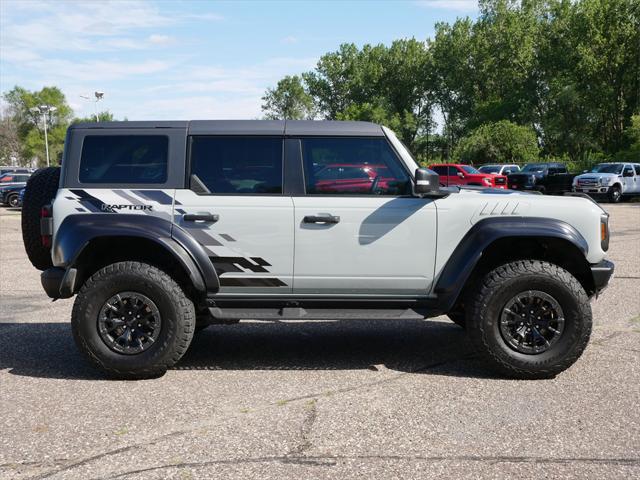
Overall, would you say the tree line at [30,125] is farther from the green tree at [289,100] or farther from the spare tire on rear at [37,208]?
the spare tire on rear at [37,208]

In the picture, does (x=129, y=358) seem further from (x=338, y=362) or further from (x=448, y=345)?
(x=448, y=345)

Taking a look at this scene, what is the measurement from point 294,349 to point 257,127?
199 centimetres

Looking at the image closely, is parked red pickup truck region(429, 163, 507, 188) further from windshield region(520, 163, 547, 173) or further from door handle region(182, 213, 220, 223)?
door handle region(182, 213, 220, 223)

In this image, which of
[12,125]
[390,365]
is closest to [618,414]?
[390,365]

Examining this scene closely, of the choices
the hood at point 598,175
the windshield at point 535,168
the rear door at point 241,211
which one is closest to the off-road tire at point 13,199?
the windshield at point 535,168

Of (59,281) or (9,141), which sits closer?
(59,281)

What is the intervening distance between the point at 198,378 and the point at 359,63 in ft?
297

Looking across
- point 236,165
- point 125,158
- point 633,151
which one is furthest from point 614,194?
point 125,158

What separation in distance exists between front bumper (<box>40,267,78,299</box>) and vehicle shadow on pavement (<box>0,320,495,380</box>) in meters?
0.65

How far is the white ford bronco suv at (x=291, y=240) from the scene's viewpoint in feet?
16.1

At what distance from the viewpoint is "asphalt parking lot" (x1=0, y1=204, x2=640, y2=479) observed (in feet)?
11.4

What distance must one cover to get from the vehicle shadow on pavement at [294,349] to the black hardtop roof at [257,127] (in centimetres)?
182

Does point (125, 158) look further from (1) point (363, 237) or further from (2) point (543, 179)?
(2) point (543, 179)

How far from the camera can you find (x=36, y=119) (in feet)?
309
